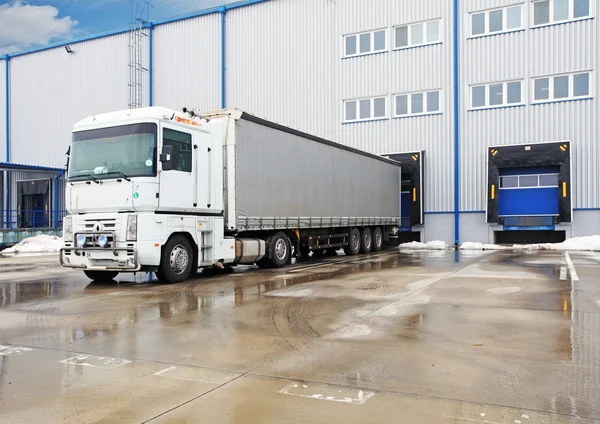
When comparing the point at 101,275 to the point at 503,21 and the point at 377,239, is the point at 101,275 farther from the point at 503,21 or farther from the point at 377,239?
the point at 503,21

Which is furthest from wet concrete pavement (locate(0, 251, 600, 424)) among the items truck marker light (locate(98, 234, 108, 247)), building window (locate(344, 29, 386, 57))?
building window (locate(344, 29, 386, 57))

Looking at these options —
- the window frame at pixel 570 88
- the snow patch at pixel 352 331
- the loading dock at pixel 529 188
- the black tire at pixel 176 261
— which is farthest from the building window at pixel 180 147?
the window frame at pixel 570 88

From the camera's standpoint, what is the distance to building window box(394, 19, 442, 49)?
25156 millimetres

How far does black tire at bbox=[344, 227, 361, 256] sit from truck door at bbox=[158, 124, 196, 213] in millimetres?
8700

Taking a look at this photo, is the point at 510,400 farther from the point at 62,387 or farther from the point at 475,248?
the point at 475,248

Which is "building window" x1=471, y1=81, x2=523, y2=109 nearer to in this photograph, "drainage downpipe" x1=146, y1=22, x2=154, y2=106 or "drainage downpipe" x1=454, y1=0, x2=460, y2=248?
"drainage downpipe" x1=454, y1=0, x2=460, y2=248

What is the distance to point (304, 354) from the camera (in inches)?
213

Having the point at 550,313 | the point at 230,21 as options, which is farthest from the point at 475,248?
the point at 230,21

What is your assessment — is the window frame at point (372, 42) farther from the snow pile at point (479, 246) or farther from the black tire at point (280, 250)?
the black tire at point (280, 250)

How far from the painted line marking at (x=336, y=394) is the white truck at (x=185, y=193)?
670 centimetres

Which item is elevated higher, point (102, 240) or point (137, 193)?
point (137, 193)

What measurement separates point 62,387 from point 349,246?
592 inches

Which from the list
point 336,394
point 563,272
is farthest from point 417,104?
point 336,394

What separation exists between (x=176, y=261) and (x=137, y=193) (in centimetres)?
175
